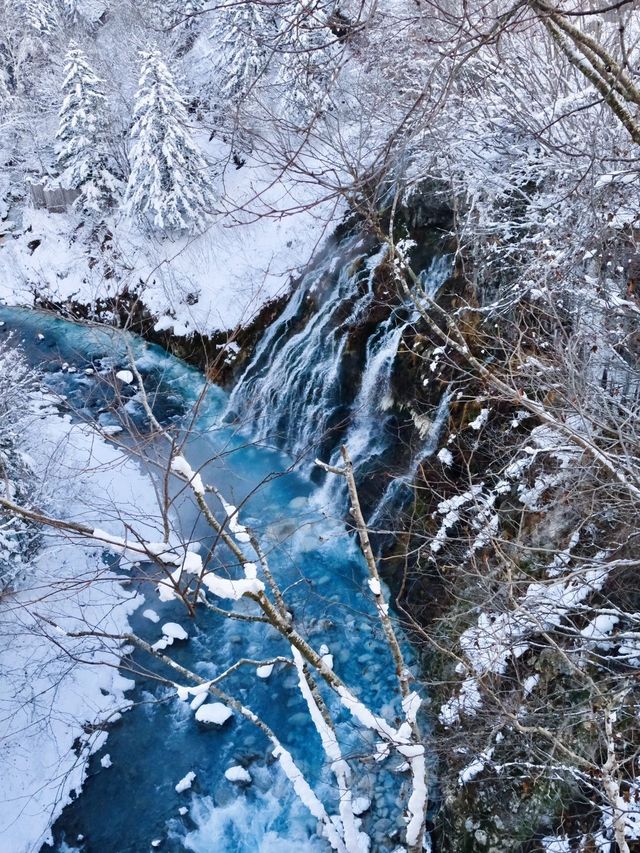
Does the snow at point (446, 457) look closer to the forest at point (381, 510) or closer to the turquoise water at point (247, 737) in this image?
→ the forest at point (381, 510)

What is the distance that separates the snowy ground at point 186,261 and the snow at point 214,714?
8.23 meters

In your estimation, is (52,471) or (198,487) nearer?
(198,487)

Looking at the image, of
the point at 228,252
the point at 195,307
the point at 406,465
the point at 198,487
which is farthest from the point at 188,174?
the point at 198,487

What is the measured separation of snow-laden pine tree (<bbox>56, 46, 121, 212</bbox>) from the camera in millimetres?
17766

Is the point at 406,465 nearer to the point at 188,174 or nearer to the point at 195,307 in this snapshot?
the point at 195,307

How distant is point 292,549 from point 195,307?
8540mm

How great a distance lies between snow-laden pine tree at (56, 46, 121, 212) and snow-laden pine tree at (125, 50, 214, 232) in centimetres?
249

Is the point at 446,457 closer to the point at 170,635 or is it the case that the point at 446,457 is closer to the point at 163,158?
the point at 170,635

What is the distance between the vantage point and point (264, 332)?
43.7 ft

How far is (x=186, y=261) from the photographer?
1614cm

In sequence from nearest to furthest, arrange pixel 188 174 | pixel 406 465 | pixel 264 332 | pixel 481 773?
pixel 481 773
pixel 406 465
pixel 264 332
pixel 188 174

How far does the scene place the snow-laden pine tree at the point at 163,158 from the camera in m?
15.4

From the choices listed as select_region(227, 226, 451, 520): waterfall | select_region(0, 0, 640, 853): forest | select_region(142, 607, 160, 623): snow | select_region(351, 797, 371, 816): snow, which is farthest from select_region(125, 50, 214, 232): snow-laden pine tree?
select_region(351, 797, 371, 816): snow

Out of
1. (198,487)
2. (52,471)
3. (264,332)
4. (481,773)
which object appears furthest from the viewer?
(264,332)
